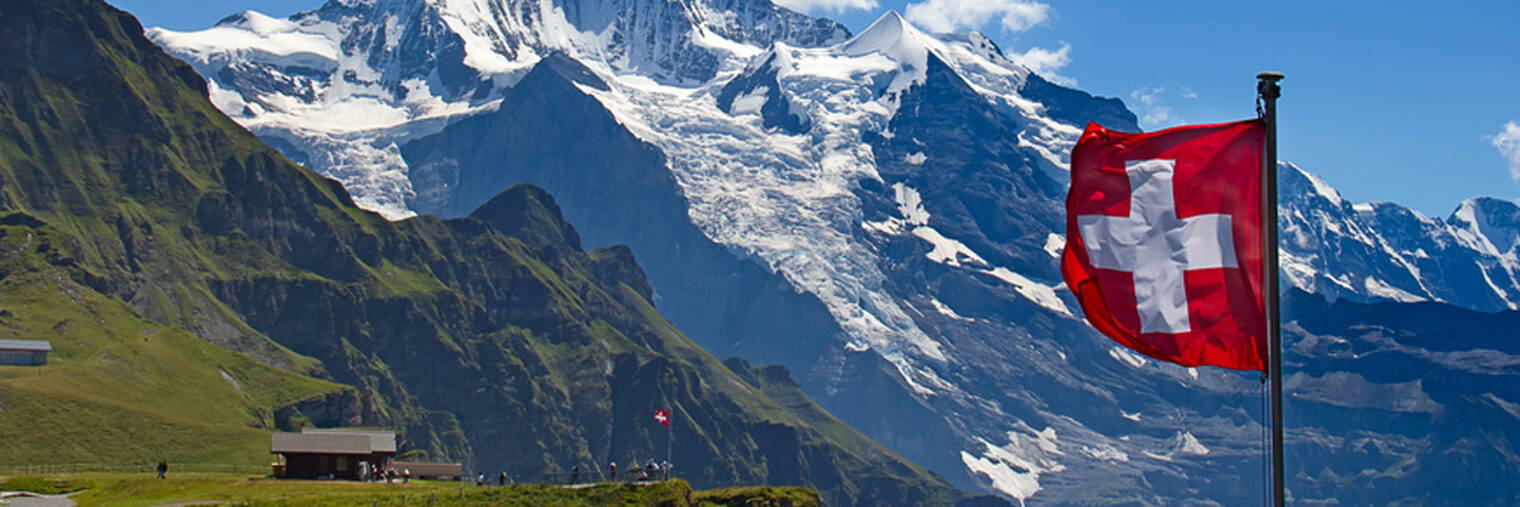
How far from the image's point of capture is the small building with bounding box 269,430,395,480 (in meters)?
141

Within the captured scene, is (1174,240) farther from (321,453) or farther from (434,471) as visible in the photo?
(434,471)

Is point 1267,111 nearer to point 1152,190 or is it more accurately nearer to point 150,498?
point 1152,190

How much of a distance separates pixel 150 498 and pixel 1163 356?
8612cm

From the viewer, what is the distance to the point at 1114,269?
40750 mm

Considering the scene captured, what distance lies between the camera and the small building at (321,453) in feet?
462

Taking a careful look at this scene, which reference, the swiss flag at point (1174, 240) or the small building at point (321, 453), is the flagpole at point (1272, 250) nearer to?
the swiss flag at point (1174, 240)

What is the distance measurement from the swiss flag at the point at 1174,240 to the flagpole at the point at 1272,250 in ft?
3.42

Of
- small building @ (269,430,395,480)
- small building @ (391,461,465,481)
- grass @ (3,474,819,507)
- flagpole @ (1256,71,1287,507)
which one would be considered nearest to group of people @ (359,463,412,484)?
small building @ (269,430,395,480)

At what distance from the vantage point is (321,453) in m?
141

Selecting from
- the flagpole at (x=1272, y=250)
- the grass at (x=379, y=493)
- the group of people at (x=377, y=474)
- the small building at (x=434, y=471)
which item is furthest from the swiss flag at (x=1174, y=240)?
the small building at (x=434, y=471)

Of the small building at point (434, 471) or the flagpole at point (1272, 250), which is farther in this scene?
the small building at point (434, 471)

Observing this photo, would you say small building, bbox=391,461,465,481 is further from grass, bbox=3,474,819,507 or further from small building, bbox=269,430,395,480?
grass, bbox=3,474,819,507

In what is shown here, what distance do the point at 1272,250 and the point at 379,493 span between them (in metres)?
83.1

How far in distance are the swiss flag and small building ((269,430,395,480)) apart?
357ft
